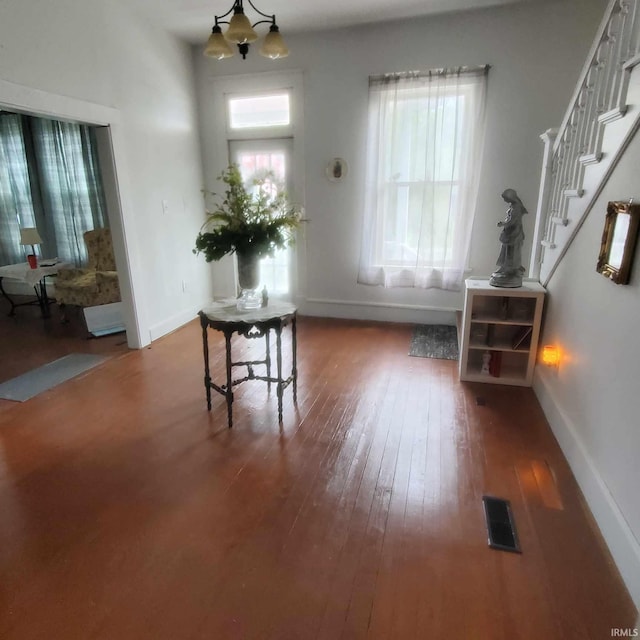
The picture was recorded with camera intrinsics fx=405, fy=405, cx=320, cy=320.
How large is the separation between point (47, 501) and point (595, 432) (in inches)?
99.5

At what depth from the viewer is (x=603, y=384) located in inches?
70.9

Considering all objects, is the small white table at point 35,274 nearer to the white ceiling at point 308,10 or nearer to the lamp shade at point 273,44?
the white ceiling at point 308,10

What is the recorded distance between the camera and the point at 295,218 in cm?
247

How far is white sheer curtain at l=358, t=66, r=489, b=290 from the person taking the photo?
3.73 meters

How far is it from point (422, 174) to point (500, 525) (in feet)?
10.5

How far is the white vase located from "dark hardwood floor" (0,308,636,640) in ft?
2.32

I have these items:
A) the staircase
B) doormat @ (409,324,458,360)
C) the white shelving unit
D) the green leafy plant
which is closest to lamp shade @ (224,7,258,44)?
the green leafy plant

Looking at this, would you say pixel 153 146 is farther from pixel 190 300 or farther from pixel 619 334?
pixel 619 334

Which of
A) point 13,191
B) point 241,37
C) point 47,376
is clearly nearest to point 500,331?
point 241,37

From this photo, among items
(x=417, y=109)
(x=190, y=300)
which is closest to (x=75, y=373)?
(x=190, y=300)

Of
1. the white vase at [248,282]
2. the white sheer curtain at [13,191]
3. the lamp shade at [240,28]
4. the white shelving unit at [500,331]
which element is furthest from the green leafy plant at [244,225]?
the white sheer curtain at [13,191]

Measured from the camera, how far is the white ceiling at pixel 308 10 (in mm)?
3365

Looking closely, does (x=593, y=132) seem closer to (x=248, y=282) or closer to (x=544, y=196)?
(x=544, y=196)

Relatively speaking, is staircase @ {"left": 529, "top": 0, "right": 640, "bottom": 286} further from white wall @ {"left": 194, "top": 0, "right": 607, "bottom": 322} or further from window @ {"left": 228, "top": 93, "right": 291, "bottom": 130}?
window @ {"left": 228, "top": 93, "right": 291, "bottom": 130}
